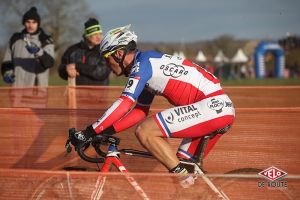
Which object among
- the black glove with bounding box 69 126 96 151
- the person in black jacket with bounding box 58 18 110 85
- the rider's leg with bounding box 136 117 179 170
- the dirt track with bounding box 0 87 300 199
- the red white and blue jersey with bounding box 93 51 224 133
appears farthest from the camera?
the person in black jacket with bounding box 58 18 110 85

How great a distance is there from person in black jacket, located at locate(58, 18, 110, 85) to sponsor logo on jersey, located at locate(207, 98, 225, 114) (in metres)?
4.27

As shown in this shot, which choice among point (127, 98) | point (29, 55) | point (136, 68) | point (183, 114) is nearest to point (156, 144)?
point (183, 114)

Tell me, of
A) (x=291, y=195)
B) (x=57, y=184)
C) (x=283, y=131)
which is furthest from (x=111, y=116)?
(x=283, y=131)

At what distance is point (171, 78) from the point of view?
5.08 m

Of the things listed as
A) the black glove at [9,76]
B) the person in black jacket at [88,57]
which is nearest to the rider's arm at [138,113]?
the person in black jacket at [88,57]

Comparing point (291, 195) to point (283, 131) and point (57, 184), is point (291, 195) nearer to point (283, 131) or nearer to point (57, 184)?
point (57, 184)

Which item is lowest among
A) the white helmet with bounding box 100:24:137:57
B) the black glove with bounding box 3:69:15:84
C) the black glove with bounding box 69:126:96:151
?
the black glove with bounding box 3:69:15:84

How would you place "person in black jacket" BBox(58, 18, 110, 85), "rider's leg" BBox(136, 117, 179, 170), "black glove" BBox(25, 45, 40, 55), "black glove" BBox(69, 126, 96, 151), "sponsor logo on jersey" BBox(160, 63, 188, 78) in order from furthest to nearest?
"black glove" BBox(25, 45, 40, 55) < "person in black jacket" BBox(58, 18, 110, 85) < "sponsor logo on jersey" BBox(160, 63, 188, 78) < "rider's leg" BBox(136, 117, 179, 170) < "black glove" BBox(69, 126, 96, 151)

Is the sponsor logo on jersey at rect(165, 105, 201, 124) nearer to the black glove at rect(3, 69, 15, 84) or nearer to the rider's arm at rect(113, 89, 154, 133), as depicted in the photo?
the rider's arm at rect(113, 89, 154, 133)

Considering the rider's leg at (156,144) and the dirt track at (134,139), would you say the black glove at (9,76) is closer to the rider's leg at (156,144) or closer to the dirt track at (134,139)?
the dirt track at (134,139)

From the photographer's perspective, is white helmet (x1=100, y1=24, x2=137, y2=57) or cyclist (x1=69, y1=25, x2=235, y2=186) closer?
cyclist (x1=69, y1=25, x2=235, y2=186)

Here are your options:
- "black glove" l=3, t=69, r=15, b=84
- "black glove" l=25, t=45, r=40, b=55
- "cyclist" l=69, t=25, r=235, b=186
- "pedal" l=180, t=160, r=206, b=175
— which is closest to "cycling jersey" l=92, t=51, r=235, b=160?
"cyclist" l=69, t=25, r=235, b=186

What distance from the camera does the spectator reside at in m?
9.40

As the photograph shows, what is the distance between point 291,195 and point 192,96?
1.43m
